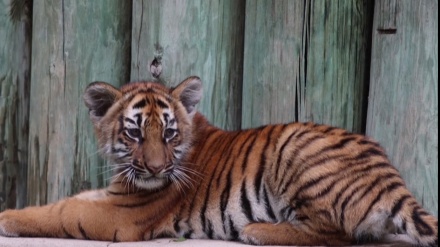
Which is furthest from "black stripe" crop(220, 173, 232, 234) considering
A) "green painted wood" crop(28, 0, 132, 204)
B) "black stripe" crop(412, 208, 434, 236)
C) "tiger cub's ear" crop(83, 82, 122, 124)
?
"black stripe" crop(412, 208, 434, 236)

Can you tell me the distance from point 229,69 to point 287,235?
119 centimetres

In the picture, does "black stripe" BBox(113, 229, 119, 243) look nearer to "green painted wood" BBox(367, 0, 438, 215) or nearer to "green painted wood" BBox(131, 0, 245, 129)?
"green painted wood" BBox(131, 0, 245, 129)

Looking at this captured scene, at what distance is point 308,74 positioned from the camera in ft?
20.3

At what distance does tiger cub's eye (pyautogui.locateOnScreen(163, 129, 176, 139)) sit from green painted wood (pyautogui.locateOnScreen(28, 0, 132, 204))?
73cm

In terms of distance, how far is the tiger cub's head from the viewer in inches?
231

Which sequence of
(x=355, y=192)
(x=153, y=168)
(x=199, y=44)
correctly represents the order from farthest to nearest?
(x=199, y=44)
(x=153, y=168)
(x=355, y=192)

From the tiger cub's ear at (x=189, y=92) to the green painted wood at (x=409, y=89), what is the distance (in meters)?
1.02

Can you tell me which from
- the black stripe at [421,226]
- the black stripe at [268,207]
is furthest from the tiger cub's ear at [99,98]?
the black stripe at [421,226]

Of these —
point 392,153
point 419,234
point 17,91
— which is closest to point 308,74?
point 392,153

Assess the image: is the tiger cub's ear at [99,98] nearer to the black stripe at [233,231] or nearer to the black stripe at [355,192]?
the black stripe at [233,231]

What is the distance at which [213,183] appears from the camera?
239 inches

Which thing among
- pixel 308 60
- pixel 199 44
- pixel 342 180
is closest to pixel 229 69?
pixel 199 44

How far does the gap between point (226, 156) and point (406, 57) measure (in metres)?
1.18

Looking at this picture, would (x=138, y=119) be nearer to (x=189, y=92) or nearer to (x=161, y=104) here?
(x=161, y=104)
